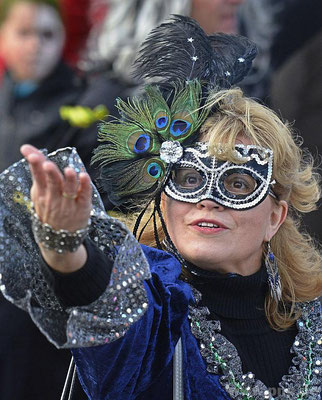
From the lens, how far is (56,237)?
2201 mm

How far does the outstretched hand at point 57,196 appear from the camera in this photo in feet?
6.88

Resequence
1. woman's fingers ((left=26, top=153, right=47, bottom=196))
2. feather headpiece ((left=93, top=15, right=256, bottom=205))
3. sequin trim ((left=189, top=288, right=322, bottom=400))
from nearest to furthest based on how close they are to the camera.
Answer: woman's fingers ((left=26, top=153, right=47, bottom=196)) < sequin trim ((left=189, top=288, right=322, bottom=400)) < feather headpiece ((left=93, top=15, right=256, bottom=205))

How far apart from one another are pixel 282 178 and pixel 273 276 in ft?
1.01

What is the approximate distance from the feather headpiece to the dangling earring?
46 cm

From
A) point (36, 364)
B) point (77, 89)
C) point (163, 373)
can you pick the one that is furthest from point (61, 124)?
point (163, 373)

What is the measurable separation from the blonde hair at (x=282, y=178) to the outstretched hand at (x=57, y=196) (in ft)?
2.85

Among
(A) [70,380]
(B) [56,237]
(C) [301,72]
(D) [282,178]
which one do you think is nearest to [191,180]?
(D) [282,178]

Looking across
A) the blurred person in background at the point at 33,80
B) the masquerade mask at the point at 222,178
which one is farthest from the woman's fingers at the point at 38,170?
the blurred person in background at the point at 33,80

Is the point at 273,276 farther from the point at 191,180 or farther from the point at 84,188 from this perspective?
the point at 84,188

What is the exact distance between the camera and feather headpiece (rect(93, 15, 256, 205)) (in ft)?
9.96

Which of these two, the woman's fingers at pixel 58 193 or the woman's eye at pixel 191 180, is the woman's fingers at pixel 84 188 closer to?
the woman's fingers at pixel 58 193

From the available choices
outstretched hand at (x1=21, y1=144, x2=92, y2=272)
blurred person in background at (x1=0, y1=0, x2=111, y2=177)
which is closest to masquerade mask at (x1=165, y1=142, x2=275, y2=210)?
outstretched hand at (x1=21, y1=144, x2=92, y2=272)

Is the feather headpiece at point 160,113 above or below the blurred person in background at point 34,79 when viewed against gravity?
above

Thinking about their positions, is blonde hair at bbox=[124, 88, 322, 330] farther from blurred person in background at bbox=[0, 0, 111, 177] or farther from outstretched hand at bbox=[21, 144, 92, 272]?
blurred person in background at bbox=[0, 0, 111, 177]
